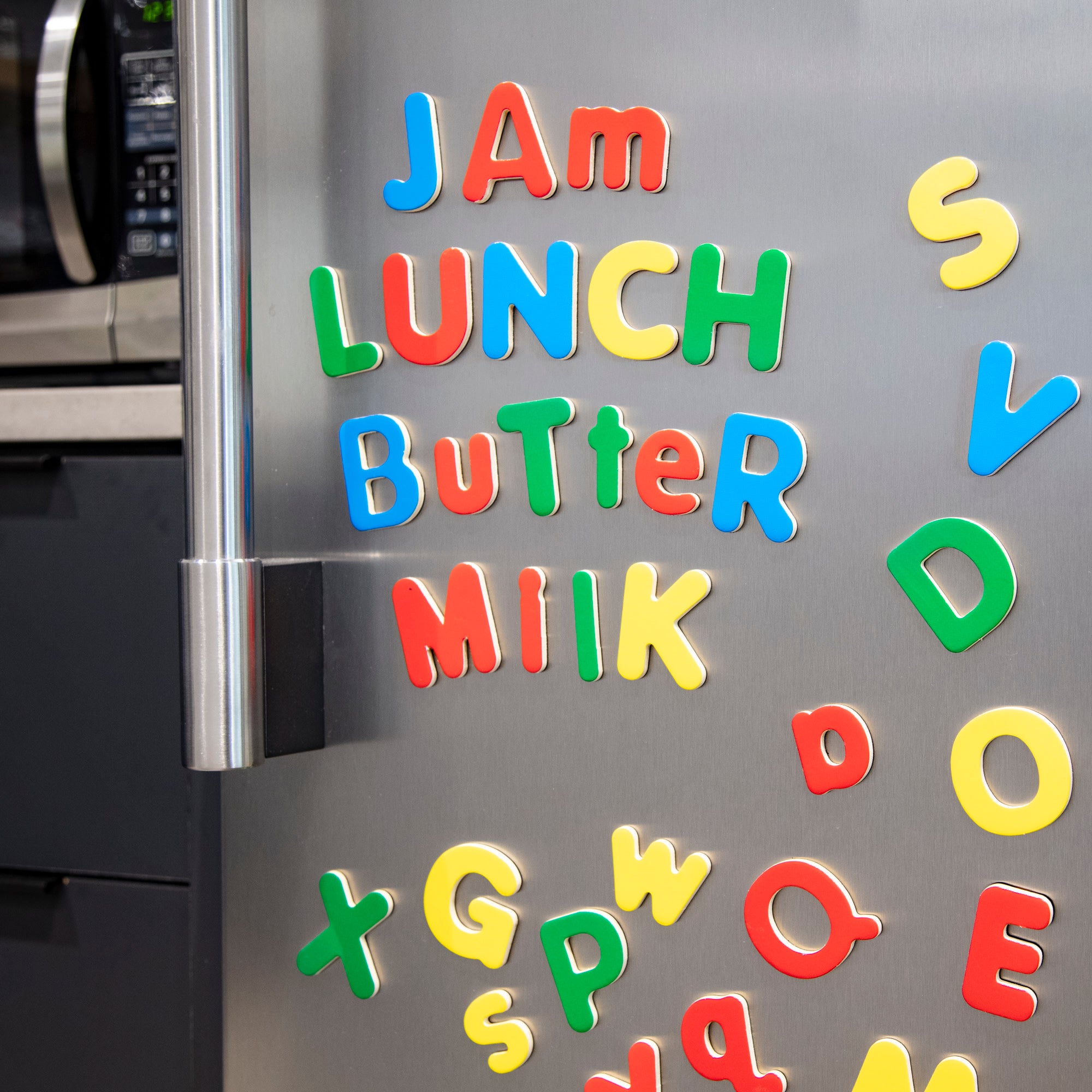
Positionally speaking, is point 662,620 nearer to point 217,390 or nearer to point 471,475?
point 471,475

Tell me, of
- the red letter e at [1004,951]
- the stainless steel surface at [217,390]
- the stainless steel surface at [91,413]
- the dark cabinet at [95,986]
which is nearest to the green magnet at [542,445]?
the stainless steel surface at [217,390]

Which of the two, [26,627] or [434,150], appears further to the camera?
[26,627]

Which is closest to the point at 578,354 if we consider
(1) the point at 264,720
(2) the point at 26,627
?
(1) the point at 264,720

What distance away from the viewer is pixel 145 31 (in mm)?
836

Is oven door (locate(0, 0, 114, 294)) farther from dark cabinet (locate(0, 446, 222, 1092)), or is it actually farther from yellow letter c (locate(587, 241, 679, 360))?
yellow letter c (locate(587, 241, 679, 360))

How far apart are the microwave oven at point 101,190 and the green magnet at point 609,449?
481 mm

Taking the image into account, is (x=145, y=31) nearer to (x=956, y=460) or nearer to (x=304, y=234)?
(x=304, y=234)

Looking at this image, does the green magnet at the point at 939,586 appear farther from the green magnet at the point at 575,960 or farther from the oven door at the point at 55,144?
the oven door at the point at 55,144

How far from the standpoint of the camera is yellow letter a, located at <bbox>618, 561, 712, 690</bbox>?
17.9 inches

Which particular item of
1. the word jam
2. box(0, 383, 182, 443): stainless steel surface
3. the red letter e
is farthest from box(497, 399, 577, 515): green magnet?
box(0, 383, 182, 443): stainless steel surface

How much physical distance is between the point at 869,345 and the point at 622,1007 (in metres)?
0.30

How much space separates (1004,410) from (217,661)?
1.11ft

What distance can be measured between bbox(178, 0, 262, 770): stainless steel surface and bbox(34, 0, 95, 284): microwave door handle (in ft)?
1.43

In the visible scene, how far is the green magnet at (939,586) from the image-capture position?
1.37 feet
